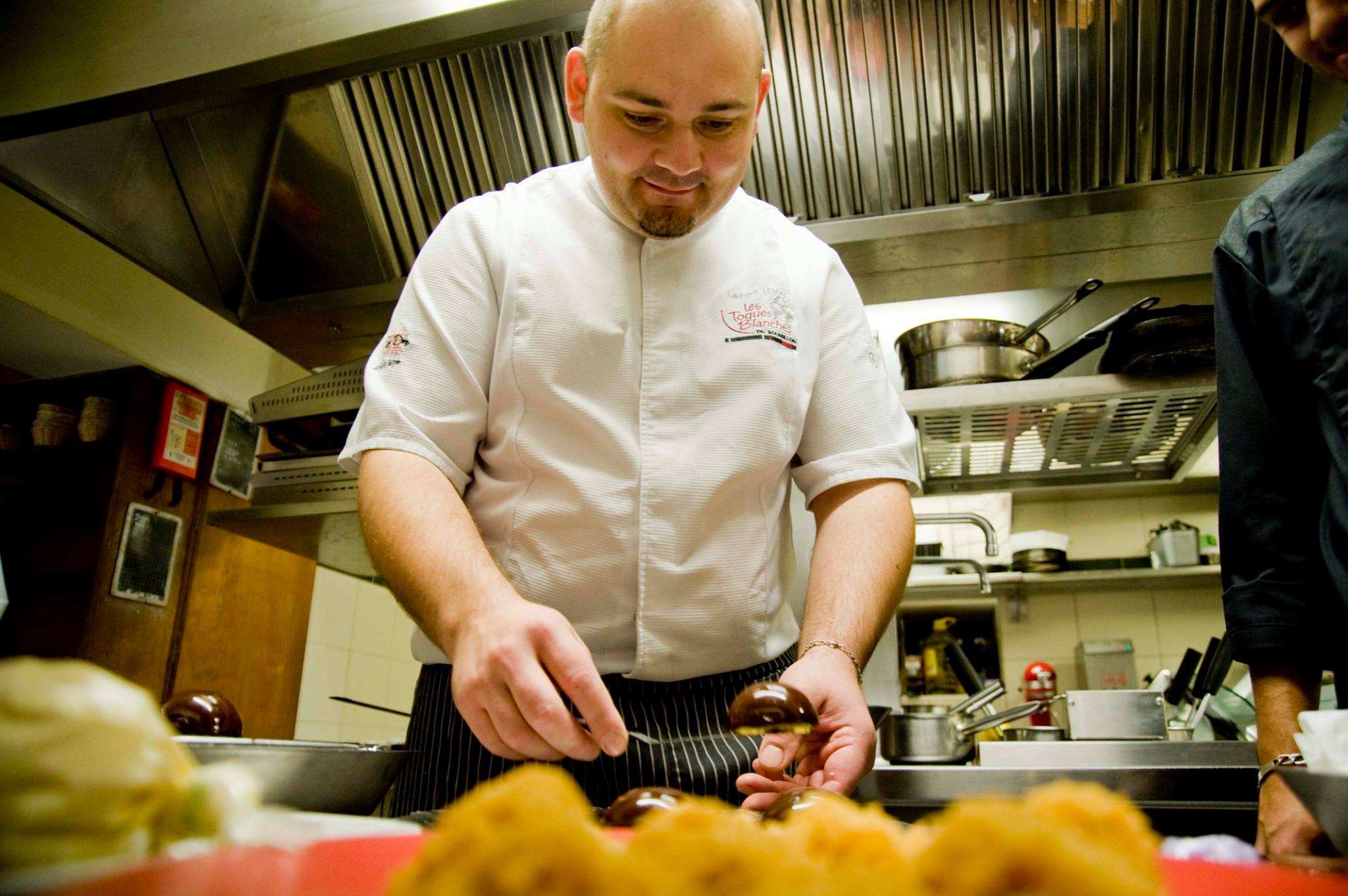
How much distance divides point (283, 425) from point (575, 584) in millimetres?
1880

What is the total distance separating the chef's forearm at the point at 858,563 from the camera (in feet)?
3.80

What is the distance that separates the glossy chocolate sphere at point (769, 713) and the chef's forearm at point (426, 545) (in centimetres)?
26

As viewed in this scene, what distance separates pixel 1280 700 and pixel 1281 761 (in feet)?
0.43

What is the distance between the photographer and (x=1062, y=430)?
8.86 ft

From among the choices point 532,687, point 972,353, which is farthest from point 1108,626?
point 532,687

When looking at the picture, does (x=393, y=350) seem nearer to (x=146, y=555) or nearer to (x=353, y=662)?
(x=146, y=555)

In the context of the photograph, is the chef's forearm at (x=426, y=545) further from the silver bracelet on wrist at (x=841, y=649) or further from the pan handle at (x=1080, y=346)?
the pan handle at (x=1080, y=346)

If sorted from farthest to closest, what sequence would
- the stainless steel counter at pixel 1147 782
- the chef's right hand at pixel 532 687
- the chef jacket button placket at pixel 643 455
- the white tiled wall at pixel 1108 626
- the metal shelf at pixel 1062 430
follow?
the white tiled wall at pixel 1108 626, the metal shelf at pixel 1062 430, the stainless steel counter at pixel 1147 782, the chef jacket button placket at pixel 643 455, the chef's right hand at pixel 532 687

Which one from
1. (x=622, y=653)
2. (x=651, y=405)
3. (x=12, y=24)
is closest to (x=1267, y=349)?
(x=651, y=405)

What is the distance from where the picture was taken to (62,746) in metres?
0.28

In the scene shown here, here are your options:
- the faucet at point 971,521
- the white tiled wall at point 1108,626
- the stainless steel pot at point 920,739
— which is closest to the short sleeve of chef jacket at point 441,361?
the stainless steel pot at point 920,739

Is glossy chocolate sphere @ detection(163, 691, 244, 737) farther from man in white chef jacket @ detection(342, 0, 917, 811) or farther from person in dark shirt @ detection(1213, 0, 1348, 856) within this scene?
person in dark shirt @ detection(1213, 0, 1348, 856)

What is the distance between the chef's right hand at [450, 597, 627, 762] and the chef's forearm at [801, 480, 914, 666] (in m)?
0.45

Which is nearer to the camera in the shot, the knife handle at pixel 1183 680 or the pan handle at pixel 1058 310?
the pan handle at pixel 1058 310
